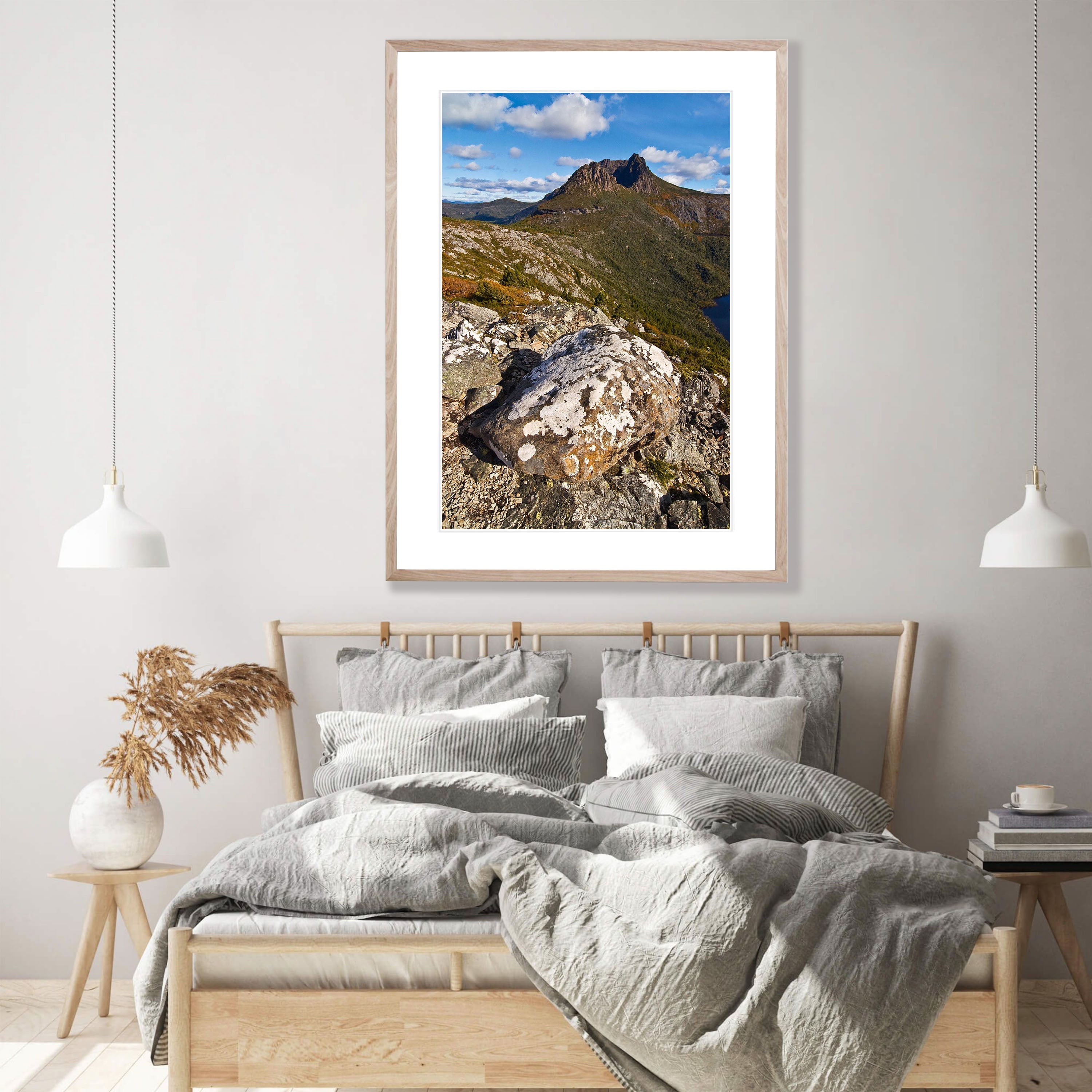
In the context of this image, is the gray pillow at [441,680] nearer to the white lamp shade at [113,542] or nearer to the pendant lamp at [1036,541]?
the white lamp shade at [113,542]

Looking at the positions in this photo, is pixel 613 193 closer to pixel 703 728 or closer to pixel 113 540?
pixel 703 728

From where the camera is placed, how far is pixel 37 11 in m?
3.00

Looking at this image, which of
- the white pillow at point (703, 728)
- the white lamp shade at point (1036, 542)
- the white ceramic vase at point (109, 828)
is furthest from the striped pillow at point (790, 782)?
the white ceramic vase at point (109, 828)

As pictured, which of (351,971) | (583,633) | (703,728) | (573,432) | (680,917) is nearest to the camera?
(680,917)

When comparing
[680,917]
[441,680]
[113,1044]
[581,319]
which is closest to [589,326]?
[581,319]

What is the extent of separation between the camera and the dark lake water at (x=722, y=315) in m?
3.00

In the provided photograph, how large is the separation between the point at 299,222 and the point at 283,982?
82.1 inches

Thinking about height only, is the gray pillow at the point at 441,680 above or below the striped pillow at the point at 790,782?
above

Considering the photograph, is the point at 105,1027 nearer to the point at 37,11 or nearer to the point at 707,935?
the point at 707,935

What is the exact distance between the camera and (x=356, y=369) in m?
3.00

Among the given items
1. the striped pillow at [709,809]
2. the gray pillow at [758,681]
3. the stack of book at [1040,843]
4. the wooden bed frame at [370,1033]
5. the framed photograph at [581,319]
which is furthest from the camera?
the framed photograph at [581,319]

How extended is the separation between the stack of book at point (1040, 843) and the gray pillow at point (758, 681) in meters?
0.43

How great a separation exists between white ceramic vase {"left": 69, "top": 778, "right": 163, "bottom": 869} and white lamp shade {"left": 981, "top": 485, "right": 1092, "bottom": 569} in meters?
2.22

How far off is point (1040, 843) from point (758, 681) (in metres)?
0.76
